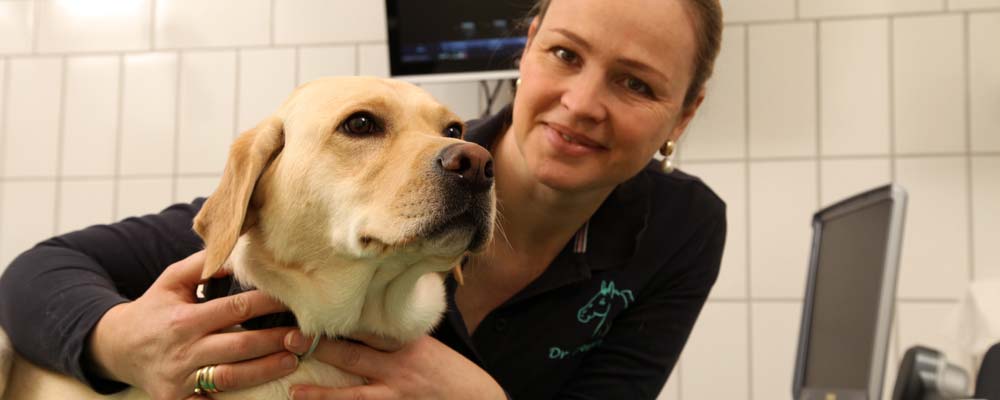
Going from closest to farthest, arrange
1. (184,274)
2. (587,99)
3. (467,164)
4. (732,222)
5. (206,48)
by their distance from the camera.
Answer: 1. (467,164)
2. (184,274)
3. (587,99)
4. (732,222)
5. (206,48)

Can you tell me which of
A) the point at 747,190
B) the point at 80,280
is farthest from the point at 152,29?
the point at 747,190

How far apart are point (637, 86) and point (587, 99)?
95 millimetres

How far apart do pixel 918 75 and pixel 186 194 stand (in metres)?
2.05

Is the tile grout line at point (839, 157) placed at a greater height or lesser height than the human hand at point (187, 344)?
greater

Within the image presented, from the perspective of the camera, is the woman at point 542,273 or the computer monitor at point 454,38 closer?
the woman at point 542,273

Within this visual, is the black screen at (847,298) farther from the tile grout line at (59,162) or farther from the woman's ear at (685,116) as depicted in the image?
the tile grout line at (59,162)

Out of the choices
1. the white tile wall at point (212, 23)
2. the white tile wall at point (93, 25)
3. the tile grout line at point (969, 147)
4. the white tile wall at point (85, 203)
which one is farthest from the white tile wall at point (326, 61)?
the tile grout line at point (969, 147)

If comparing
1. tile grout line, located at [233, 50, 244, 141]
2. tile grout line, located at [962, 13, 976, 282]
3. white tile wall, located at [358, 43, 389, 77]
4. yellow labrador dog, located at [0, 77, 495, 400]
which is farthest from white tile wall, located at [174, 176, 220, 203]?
tile grout line, located at [962, 13, 976, 282]

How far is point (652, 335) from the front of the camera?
4.54 feet

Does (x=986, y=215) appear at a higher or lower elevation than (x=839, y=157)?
lower

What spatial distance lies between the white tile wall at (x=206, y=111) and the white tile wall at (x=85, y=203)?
25 centimetres

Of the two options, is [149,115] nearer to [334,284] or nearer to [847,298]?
[334,284]

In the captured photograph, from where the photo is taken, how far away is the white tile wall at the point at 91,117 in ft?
8.36

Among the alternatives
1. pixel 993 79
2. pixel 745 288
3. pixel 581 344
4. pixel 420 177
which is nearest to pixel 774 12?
pixel 993 79
